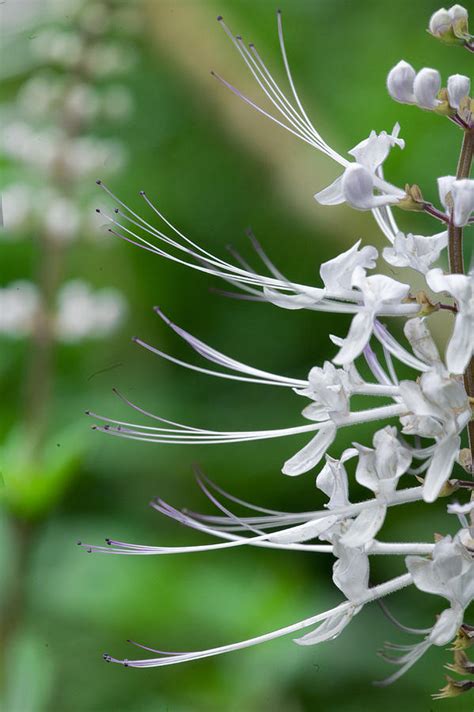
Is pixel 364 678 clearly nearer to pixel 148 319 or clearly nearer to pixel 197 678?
pixel 197 678

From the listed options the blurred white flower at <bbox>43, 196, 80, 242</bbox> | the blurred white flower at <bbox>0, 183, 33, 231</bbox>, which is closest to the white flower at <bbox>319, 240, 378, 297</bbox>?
the blurred white flower at <bbox>43, 196, 80, 242</bbox>

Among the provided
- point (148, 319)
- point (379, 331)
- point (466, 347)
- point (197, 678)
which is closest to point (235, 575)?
point (197, 678)

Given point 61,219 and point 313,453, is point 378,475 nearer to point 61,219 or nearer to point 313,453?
point 313,453

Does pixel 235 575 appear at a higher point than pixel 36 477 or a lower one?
lower

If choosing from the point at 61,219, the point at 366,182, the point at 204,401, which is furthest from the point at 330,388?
the point at 204,401

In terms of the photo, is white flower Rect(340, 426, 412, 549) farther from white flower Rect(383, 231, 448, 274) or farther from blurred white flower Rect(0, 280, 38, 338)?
blurred white flower Rect(0, 280, 38, 338)
